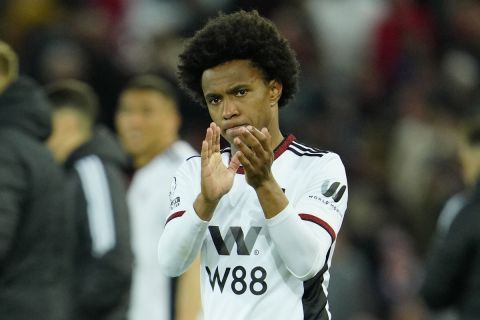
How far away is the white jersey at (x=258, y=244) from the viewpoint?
3.83 metres

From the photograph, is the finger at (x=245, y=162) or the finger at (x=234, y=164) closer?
the finger at (x=245, y=162)

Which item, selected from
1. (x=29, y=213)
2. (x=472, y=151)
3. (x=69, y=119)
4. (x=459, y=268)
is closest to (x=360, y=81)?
(x=472, y=151)

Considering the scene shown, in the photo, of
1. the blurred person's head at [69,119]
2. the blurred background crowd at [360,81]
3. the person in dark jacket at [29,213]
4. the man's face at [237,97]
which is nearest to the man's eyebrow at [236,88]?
the man's face at [237,97]

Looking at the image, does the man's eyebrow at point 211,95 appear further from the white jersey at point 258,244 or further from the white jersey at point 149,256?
the white jersey at point 149,256

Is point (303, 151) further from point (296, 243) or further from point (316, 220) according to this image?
point (296, 243)

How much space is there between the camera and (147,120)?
727cm

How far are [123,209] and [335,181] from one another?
8.09 feet

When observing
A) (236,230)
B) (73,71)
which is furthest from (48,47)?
(236,230)

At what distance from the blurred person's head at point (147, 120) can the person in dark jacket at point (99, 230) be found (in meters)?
0.79

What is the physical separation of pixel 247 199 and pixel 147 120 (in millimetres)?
3415

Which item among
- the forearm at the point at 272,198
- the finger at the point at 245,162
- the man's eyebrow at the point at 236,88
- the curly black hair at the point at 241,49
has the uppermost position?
the curly black hair at the point at 241,49

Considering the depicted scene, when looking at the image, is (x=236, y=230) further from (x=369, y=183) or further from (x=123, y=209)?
(x=369, y=183)

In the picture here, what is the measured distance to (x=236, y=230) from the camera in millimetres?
3902

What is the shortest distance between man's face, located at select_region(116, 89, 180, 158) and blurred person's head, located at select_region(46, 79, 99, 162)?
0.36 meters
